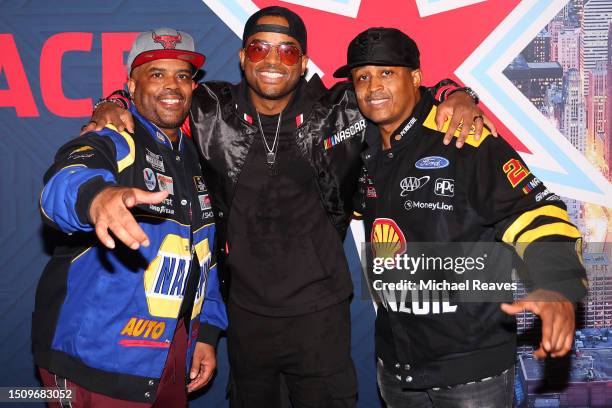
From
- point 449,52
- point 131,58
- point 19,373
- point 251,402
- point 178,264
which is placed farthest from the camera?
point 19,373

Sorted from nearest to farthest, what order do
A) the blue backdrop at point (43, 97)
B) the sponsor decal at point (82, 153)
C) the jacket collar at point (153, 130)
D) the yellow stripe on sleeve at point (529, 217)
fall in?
the sponsor decal at point (82, 153) < the yellow stripe on sleeve at point (529, 217) < the jacket collar at point (153, 130) < the blue backdrop at point (43, 97)

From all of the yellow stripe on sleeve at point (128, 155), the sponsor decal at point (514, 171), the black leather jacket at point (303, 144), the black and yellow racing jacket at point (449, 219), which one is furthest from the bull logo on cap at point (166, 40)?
the sponsor decal at point (514, 171)

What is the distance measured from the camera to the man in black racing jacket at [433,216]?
1978 millimetres

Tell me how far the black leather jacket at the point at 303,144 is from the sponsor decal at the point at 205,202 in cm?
2

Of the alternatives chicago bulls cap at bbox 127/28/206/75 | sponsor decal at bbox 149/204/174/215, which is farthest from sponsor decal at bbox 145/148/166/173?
chicago bulls cap at bbox 127/28/206/75

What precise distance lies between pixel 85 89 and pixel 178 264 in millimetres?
1315

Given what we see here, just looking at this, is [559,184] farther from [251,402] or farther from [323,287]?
[251,402]

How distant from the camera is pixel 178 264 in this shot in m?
2.22

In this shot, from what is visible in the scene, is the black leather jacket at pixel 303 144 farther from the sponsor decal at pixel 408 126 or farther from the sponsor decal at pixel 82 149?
the sponsor decal at pixel 82 149

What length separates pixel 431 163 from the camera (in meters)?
2.13

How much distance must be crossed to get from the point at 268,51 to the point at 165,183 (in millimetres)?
675

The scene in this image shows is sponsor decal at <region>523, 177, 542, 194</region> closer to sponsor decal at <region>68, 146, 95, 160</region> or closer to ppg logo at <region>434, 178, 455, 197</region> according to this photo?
ppg logo at <region>434, 178, 455, 197</region>

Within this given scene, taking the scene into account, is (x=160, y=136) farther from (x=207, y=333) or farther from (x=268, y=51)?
(x=207, y=333)

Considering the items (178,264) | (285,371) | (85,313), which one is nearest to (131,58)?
(178,264)
